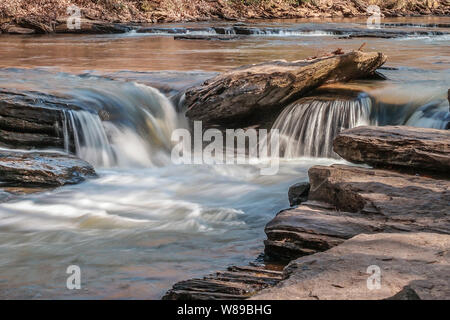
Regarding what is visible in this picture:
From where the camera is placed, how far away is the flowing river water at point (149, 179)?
15.1ft

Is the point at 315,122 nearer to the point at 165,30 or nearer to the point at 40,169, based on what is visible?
the point at 40,169

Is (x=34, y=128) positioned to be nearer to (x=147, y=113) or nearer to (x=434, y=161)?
(x=147, y=113)

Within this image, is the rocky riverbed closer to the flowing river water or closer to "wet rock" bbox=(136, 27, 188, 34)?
the flowing river water

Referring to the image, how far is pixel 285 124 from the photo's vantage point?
27.8 feet

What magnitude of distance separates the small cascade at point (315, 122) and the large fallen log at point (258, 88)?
0.22 m

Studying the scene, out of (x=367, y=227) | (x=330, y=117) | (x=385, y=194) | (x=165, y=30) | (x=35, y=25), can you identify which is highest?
(x=35, y=25)

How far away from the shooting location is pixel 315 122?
8.33 metres

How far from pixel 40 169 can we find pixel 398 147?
374 centimetres

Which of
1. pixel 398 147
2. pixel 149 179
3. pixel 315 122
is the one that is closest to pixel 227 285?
pixel 398 147

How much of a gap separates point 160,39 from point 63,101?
34.6ft

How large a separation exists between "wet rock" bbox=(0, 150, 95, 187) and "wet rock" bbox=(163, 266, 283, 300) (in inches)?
132

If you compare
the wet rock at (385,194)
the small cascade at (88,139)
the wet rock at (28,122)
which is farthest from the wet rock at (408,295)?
the wet rock at (28,122)

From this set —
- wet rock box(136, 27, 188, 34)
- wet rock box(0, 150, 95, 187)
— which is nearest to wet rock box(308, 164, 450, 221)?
wet rock box(0, 150, 95, 187)

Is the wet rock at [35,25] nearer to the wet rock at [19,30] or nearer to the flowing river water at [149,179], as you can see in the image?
the wet rock at [19,30]
